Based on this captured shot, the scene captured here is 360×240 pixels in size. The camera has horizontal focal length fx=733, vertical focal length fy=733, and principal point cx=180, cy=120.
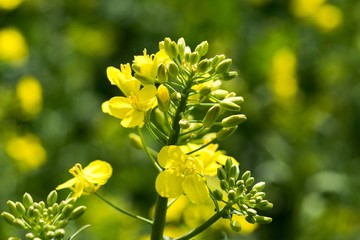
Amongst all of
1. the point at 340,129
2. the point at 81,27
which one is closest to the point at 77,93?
the point at 81,27

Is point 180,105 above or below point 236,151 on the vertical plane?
above

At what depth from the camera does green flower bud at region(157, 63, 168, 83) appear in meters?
2.05

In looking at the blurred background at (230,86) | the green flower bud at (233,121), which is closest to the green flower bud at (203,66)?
the green flower bud at (233,121)

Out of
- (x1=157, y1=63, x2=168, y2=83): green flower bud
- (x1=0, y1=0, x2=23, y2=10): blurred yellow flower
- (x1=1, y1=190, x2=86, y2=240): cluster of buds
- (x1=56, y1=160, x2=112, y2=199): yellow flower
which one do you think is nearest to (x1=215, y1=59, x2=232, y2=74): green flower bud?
(x1=157, y1=63, x2=168, y2=83): green flower bud

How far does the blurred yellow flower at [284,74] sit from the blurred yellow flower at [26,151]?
1.78m

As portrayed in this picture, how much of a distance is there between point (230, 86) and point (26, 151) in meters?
1.64

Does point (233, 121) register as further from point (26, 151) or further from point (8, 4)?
point (8, 4)

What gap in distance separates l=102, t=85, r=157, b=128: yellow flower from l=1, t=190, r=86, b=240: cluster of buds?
0.91 feet

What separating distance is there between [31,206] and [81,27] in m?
4.15

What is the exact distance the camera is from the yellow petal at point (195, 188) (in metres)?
1.97

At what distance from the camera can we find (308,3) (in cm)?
607

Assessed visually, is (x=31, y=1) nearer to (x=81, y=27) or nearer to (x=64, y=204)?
(x=81, y=27)

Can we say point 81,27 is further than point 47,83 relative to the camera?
Yes

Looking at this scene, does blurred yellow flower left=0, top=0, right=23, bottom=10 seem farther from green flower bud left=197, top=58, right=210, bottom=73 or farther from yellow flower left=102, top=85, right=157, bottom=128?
green flower bud left=197, top=58, right=210, bottom=73
